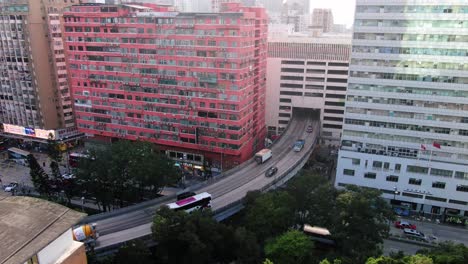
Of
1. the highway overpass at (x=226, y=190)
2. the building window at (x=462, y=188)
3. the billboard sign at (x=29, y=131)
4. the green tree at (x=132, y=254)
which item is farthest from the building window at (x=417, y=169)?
the billboard sign at (x=29, y=131)

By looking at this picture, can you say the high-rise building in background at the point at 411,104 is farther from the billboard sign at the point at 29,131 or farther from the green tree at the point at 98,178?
the billboard sign at the point at 29,131

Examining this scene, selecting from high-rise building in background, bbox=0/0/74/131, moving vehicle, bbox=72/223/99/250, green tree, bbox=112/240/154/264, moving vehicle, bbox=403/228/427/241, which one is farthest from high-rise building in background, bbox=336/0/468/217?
high-rise building in background, bbox=0/0/74/131

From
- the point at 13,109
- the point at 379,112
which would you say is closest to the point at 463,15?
the point at 379,112

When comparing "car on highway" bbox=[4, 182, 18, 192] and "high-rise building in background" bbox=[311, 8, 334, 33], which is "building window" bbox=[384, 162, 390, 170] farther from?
"high-rise building in background" bbox=[311, 8, 334, 33]

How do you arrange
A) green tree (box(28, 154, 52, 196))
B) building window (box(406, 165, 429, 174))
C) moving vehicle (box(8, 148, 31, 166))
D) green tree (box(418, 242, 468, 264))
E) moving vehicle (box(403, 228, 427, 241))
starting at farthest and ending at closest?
moving vehicle (box(8, 148, 31, 166))
green tree (box(28, 154, 52, 196))
building window (box(406, 165, 429, 174))
moving vehicle (box(403, 228, 427, 241))
green tree (box(418, 242, 468, 264))

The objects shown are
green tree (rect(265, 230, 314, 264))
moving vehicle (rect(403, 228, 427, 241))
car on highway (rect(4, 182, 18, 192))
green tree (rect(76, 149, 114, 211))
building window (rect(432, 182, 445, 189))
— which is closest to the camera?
green tree (rect(265, 230, 314, 264))

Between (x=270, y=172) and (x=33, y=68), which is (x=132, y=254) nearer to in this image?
(x=270, y=172)

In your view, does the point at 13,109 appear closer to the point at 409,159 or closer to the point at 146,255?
the point at 146,255
